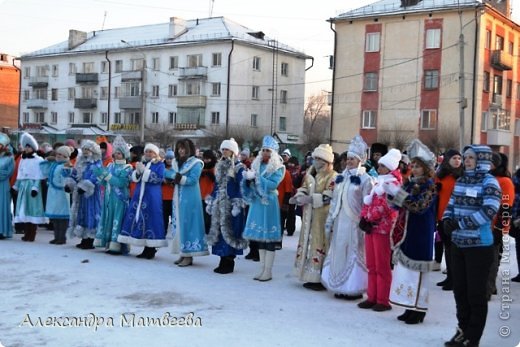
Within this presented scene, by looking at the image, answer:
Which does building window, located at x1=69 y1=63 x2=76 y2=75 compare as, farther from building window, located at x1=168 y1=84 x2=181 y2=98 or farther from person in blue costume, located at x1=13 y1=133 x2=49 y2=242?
person in blue costume, located at x1=13 y1=133 x2=49 y2=242

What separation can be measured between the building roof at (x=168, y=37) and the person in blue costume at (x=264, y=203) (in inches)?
1543

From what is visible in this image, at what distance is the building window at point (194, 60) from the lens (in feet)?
158

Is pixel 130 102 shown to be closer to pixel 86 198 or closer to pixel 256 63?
pixel 256 63

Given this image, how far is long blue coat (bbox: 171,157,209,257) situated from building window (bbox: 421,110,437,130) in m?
30.4

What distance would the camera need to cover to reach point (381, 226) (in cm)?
677

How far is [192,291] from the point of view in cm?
734

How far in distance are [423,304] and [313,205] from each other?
2.09m

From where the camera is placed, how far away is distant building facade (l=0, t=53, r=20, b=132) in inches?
2660

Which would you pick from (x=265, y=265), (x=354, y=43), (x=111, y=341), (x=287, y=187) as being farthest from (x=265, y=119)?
(x=111, y=341)

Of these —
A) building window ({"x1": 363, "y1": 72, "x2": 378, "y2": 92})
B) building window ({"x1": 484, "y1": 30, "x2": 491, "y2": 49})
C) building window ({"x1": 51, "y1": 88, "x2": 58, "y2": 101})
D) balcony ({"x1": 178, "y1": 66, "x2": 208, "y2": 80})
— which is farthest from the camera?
building window ({"x1": 51, "y1": 88, "x2": 58, "y2": 101})

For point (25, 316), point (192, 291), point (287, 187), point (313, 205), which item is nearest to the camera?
point (25, 316)

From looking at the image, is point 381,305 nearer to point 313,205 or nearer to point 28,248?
point 313,205

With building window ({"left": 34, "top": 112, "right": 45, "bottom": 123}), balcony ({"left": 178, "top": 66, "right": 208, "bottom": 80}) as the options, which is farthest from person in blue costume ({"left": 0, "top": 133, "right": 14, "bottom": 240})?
building window ({"left": 34, "top": 112, "right": 45, "bottom": 123})

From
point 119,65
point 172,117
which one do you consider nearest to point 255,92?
point 172,117
